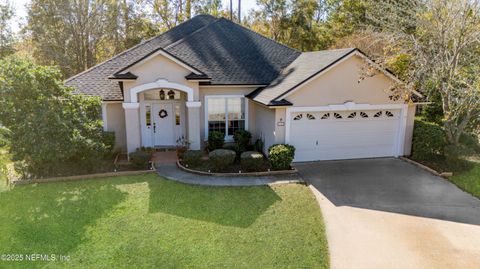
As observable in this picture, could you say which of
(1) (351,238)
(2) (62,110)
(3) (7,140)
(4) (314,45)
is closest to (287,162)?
(1) (351,238)

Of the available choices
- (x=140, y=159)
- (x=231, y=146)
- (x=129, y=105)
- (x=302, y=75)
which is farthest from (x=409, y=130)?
(x=129, y=105)

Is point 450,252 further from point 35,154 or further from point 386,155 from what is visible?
point 35,154

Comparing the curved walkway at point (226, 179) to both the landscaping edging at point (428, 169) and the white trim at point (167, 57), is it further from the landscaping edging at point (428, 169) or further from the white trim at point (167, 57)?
the landscaping edging at point (428, 169)

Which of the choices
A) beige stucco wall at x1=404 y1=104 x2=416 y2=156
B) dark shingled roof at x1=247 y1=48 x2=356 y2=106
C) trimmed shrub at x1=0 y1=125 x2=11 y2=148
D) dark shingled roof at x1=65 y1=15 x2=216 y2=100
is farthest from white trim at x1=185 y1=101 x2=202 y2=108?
beige stucco wall at x1=404 y1=104 x2=416 y2=156

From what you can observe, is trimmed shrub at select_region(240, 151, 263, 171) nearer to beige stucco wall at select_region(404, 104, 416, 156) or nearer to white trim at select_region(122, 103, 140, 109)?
white trim at select_region(122, 103, 140, 109)

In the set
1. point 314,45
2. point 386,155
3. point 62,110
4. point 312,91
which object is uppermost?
point 314,45
